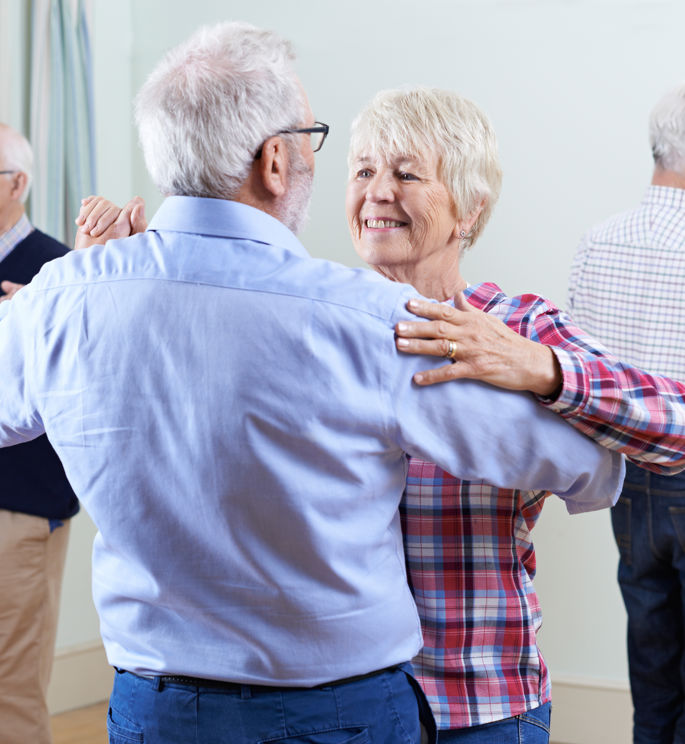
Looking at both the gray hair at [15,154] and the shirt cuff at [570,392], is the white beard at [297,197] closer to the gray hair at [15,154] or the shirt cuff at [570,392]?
the shirt cuff at [570,392]

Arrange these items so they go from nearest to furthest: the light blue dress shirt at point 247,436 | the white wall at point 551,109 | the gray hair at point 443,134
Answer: the light blue dress shirt at point 247,436, the gray hair at point 443,134, the white wall at point 551,109

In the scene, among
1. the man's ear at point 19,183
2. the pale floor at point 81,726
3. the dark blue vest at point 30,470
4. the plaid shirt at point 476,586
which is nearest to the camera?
the plaid shirt at point 476,586

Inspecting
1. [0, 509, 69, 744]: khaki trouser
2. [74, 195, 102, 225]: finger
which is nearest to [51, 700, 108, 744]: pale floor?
[0, 509, 69, 744]: khaki trouser

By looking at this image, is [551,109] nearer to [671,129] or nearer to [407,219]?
[671,129]

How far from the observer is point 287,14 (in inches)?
144

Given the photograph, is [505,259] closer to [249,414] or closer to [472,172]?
[472,172]

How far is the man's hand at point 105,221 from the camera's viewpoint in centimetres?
144

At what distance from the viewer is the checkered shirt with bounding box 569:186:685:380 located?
2561 millimetres

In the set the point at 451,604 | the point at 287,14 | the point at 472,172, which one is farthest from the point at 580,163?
the point at 451,604

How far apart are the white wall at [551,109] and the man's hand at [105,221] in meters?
2.10

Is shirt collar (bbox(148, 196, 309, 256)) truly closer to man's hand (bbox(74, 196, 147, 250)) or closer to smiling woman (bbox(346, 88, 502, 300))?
man's hand (bbox(74, 196, 147, 250))

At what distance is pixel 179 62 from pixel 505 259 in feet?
7.97

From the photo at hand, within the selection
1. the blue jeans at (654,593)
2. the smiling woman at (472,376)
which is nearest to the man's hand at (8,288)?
the smiling woman at (472,376)

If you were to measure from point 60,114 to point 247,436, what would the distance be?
9.50 feet
